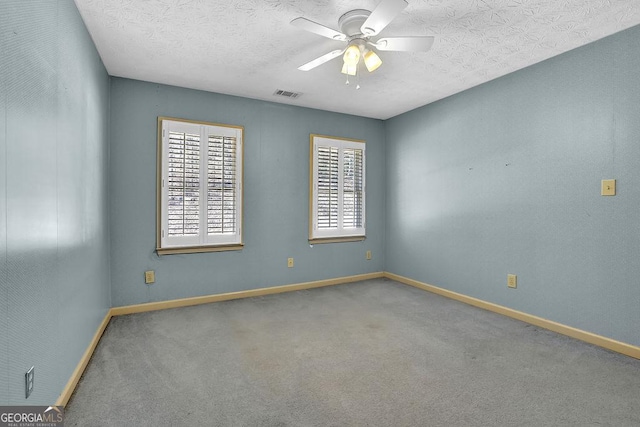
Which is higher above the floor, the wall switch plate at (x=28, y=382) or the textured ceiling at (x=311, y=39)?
the textured ceiling at (x=311, y=39)

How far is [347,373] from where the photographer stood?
89.4 inches

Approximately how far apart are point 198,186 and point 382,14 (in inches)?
107

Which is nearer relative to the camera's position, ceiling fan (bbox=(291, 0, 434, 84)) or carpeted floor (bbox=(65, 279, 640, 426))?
carpeted floor (bbox=(65, 279, 640, 426))

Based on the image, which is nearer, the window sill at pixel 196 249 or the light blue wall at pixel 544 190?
the light blue wall at pixel 544 190

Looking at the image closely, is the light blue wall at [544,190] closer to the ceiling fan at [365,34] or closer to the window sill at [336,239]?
the window sill at [336,239]

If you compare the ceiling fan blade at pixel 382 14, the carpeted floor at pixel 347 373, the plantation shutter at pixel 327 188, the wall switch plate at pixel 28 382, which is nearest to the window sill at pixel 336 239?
the plantation shutter at pixel 327 188

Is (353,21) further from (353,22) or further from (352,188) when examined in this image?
(352,188)

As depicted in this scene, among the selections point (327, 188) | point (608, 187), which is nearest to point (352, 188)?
point (327, 188)

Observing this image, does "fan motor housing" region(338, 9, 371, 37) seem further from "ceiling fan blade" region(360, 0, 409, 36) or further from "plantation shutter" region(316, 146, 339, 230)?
"plantation shutter" region(316, 146, 339, 230)

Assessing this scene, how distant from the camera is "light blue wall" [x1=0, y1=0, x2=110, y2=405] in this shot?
1.29m

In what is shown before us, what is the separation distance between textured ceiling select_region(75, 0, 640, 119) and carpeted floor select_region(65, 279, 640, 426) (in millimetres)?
2538

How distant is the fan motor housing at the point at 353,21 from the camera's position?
2.22 meters

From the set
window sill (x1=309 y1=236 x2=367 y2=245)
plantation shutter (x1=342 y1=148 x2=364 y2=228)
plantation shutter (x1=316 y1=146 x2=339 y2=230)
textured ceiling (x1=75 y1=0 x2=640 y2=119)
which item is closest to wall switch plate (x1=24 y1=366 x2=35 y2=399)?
textured ceiling (x1=75 y1=0 x2=640 y2=119)

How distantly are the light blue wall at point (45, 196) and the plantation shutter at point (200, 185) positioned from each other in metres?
1.01
